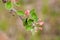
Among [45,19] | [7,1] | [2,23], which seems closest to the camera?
[7,1]

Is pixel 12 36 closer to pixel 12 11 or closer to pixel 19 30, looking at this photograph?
pixel 19 30

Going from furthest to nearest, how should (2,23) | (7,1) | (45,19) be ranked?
(45,19)
(2,23)
(7,1)

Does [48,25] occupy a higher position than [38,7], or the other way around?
[38,7]

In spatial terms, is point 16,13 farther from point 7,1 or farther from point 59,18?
point 59,18

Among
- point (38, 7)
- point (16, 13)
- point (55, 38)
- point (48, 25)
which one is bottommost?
point (16, 13)

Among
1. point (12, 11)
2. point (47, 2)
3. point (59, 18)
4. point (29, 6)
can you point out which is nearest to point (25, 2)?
point (29, 6)

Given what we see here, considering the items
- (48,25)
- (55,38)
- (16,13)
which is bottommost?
(16,13)

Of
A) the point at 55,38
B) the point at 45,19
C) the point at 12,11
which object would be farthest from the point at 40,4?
the point at 12,11

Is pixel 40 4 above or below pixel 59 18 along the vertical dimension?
above

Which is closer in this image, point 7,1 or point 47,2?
point 7,1
